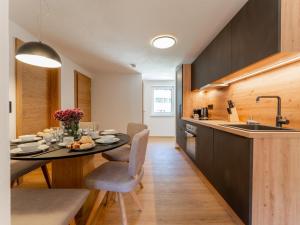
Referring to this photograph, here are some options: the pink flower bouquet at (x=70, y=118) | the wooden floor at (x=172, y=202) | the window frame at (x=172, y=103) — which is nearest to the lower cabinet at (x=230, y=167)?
the wooden floor at (x=172, y=202)

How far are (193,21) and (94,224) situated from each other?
239 centimetres

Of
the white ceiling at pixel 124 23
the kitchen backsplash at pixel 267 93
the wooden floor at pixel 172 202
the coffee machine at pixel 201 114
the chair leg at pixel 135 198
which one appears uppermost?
the white ceiling at pixel 124 23

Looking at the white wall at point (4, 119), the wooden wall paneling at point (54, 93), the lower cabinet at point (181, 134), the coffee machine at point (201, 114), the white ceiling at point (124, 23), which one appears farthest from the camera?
the lower cabinet at point (181, 134)

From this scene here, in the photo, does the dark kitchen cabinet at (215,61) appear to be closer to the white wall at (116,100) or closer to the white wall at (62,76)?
the white wall at (116,100)

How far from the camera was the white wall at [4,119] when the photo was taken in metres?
0.55

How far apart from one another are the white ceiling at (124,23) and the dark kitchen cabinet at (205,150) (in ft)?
4.36

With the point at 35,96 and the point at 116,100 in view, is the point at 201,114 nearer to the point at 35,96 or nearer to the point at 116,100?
the point at 116,100

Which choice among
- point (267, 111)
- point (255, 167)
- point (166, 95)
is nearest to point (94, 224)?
point (255, 167)

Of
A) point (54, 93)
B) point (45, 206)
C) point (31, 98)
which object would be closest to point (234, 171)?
point (45, 206)

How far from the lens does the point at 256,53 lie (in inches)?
62.3

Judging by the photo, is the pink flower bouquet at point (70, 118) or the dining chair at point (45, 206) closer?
the dining chair at point (45, 206)

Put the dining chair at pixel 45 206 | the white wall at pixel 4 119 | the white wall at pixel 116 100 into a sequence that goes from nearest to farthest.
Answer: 1. the white wall at pixel 4 119
2. the dining chair at pixel 45 206
3. the white wall at pixel 116 100

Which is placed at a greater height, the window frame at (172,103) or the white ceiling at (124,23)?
the white ceiling at (124,23)

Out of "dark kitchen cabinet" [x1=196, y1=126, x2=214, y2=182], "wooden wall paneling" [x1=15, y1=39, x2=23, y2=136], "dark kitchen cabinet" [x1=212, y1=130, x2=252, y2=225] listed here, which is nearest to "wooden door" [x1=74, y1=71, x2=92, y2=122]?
"wooden wall paneling" [x1=15, y1=39, x2=23, y2=136]
